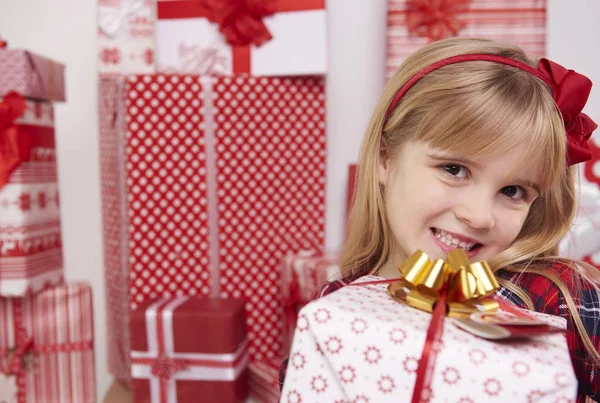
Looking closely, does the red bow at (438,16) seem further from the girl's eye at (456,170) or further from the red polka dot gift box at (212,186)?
the girl's eye at (456,170)

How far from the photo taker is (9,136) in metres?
1.03

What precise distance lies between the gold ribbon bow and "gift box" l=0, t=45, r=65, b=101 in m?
0.83

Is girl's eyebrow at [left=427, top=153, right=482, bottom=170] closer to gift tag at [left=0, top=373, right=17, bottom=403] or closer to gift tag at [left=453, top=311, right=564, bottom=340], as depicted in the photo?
gift tag at [left=453, top=311, right=564, bottom=340]

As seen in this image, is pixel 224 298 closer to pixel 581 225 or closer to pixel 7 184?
pixel 7 184

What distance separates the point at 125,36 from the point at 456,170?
0.92m

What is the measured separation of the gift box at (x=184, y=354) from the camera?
1095 millimetres

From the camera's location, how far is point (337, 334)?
1.57 ft

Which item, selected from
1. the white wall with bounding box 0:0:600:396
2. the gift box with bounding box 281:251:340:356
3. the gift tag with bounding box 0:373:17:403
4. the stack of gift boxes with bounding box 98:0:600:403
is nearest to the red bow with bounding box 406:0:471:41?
the stack of gift boxes with bounding box 98:0:600:403

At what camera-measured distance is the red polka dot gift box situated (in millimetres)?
1216

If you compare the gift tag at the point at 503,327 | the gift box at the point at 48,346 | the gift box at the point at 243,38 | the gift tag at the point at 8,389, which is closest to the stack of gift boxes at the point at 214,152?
the gift box at the point at 243,38

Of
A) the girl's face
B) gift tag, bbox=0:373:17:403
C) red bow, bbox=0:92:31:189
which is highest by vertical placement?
red bow, bbox=0:92:31:189

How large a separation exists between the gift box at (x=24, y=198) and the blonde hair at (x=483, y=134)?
65cm

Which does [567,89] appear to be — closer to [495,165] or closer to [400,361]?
[495,165]

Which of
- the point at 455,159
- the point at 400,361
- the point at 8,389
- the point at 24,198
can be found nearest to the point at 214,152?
the point at 24,198
